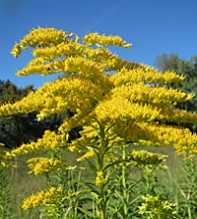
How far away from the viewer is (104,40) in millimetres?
5660

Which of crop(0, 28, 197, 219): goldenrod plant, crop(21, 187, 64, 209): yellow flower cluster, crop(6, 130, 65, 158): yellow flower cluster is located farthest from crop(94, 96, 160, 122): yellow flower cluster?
crop(21, 187, 64, 209): yellow flower cluster

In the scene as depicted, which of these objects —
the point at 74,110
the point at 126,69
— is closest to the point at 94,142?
the point at 74,110

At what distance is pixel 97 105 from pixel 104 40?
98 centimetres

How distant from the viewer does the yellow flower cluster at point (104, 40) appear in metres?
5.56

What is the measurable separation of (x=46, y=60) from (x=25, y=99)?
1.48 ft

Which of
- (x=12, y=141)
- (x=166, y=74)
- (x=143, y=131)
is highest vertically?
(x=12, y=141)

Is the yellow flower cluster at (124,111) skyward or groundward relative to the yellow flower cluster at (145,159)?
skyward

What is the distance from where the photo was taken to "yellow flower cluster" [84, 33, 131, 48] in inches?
219

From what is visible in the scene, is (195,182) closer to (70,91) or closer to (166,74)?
(166,74)

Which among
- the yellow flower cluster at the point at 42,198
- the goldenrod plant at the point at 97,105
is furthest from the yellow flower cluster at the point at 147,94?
the yellow flower cluster at the point at 42,198

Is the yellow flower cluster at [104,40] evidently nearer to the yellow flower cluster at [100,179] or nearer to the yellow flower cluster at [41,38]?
the yellow flower cluster at [41,38]

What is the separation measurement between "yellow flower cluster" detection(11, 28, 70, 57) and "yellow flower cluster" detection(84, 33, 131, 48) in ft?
0.82

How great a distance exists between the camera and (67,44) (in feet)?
16.9

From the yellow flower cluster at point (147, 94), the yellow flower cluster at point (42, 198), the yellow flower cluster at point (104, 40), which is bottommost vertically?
the yellow flower cluster at point (42, 198)
